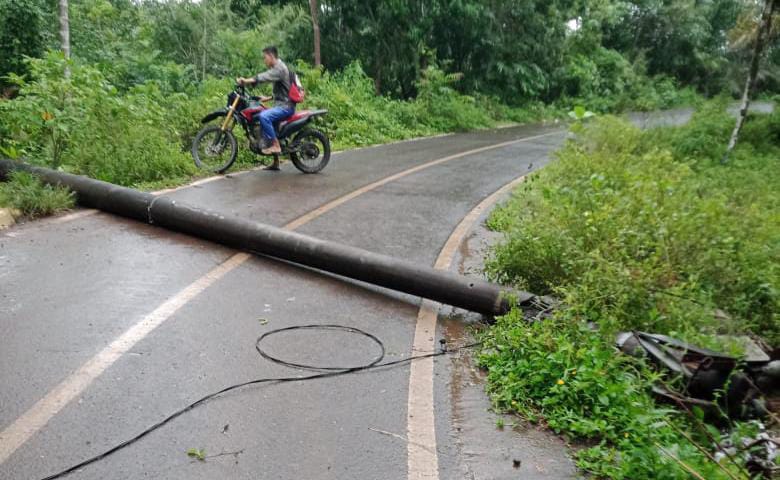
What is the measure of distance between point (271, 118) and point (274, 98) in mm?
497

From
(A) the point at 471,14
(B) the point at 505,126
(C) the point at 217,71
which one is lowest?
(B) the point at 505,126

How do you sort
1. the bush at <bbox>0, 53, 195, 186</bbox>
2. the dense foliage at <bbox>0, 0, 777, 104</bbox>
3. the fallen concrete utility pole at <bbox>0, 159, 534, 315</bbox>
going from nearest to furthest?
1. the fallen concrete utility pole at <bbox>0, 159, 534, 315</bbox>
2. the bush at <bbox>0, 53, 195, 186</bbox>
3. the dense foliage at <bbox>0, 0, 777, 104</bbox>

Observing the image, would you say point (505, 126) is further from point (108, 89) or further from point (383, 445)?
point (383, 445)

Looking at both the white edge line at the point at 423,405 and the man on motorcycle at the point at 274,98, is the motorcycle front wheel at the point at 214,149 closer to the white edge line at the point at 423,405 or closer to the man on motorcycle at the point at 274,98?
the man on motorcycle at the point at 274,98

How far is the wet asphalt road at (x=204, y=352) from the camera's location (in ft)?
11.7

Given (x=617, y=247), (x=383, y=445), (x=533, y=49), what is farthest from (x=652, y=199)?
(x=533, y=49)

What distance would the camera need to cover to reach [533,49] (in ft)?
94.5

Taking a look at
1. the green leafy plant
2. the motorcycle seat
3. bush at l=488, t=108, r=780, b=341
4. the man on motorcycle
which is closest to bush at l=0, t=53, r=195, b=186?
the man on motorcycle

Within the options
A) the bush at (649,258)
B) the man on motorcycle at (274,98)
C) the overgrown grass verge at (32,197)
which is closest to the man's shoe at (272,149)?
the man on motorcycle at (274,98)

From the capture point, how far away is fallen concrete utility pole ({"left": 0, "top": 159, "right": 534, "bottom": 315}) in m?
5.71

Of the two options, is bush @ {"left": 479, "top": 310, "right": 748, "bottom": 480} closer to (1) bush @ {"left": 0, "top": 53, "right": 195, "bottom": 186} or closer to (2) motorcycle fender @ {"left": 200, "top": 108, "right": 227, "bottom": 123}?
(1) bush @ {"left": 0, "top": 53, "right": 195, "bottom": 186}

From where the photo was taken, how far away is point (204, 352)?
15.5 feet

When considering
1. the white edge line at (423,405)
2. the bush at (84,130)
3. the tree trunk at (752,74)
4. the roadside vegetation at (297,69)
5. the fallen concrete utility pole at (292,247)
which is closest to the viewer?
the white edge line at (423,405)

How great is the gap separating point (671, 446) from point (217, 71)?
61.3ft
